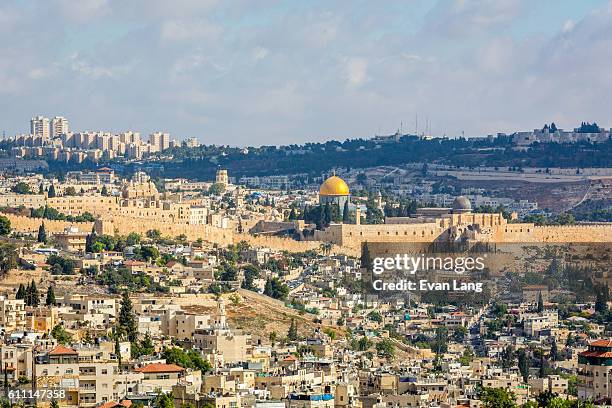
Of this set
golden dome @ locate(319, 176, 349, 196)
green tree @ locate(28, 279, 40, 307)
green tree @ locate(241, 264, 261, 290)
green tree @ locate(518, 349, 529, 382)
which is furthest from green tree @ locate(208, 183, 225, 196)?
green tree @ locate(28, 279, 40, 307)

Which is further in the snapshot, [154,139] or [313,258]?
[154,139]

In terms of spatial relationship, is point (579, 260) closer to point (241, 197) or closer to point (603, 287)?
point (603, 287)

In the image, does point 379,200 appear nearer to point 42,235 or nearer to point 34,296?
point 42,235

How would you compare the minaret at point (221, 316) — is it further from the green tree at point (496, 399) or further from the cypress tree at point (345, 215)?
the cypress tree at point (345, 215)

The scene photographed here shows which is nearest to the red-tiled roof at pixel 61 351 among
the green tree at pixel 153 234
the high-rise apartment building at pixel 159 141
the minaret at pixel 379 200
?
the green tree at pixel 153 234

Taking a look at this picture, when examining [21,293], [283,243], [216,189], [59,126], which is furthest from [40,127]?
[21,293]

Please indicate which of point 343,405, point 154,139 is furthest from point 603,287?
point 154,139
